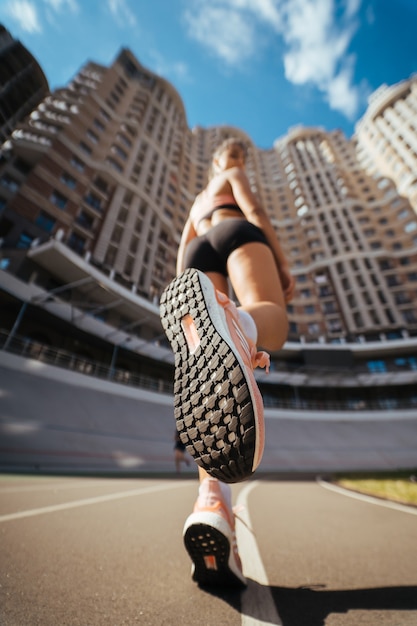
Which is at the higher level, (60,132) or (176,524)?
(60,132)

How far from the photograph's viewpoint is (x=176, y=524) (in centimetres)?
203

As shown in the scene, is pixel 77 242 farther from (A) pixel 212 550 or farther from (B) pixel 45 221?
(A) pixel 212 550

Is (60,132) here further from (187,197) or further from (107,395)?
(107,395)

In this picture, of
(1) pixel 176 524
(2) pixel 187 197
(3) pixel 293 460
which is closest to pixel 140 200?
(2) pixel 187 197

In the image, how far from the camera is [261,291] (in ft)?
5.48

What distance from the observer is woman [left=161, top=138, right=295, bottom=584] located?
2.92ft

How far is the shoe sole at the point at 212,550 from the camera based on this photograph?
0.95 meters

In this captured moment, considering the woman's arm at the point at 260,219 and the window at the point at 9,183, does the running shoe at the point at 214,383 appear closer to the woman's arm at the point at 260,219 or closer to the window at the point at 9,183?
the woman's arm at the point at 260,219

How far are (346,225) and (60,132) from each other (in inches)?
1522

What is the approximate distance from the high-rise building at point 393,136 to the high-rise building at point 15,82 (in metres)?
46.6

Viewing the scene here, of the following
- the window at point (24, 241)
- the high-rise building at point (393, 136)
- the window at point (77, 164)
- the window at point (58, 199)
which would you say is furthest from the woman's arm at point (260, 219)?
the high-rise building at point (393, 136)

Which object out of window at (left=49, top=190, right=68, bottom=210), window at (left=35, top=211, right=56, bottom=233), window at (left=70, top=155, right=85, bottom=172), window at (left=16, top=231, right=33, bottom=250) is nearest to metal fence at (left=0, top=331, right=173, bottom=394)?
window at (left=16, top=231, right=33, bottom=250)

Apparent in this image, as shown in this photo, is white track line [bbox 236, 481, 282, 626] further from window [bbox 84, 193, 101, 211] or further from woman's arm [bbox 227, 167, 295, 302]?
window [bbox 84, 193, 101, 211]

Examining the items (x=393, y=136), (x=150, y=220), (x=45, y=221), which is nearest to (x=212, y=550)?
(x=45, y=221)
